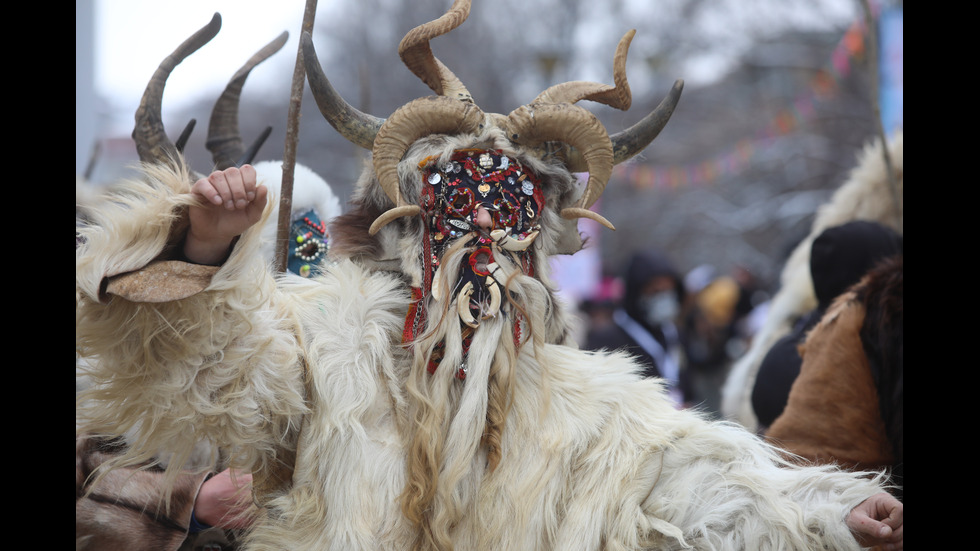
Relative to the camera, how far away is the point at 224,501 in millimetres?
2512

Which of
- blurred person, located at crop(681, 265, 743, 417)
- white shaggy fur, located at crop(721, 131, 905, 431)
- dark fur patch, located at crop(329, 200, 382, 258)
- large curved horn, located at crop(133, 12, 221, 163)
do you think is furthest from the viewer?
blurred person, located at crop(681, 265, 743, 417)

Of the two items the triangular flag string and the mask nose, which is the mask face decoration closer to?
the mask nose

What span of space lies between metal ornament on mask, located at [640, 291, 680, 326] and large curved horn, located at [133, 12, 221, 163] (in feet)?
14.7

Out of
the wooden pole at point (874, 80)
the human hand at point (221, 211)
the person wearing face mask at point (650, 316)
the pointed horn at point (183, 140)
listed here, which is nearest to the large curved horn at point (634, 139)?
the human hand at point (221, 211)

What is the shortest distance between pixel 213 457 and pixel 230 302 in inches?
19.4

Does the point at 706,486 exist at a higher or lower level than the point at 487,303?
lower

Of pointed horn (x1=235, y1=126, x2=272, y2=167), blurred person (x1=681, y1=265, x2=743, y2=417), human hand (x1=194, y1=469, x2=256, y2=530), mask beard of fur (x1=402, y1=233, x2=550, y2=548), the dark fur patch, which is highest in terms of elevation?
pointed horn (x1=235, y1=126, x2=272, y2=167)

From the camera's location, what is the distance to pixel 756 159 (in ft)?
51.1

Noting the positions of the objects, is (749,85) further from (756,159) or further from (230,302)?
(230,302)

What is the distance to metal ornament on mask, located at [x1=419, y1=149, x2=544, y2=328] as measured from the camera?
88.5 inches

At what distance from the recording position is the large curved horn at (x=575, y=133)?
92.1 inches

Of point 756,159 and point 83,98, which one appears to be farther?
point 756,159

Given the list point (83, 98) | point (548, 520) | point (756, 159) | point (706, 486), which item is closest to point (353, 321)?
point (548, 520)

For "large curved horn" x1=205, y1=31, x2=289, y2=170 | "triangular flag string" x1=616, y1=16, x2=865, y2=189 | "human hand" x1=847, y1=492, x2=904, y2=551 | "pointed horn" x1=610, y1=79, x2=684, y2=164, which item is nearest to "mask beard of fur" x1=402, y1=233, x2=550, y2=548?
"pointed horn" x1=610, y1=79, x2=684, y2=164
